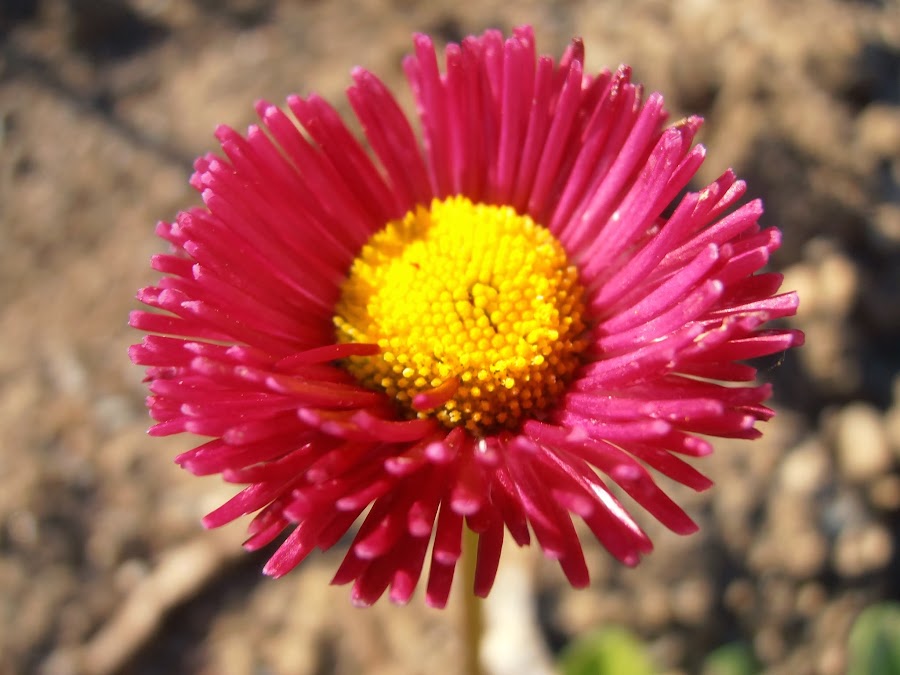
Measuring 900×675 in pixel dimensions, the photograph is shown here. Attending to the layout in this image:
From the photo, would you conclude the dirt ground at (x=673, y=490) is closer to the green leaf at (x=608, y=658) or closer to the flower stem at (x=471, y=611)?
the green leaf at (x=608, y=658)

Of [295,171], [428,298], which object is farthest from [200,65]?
[428,298]

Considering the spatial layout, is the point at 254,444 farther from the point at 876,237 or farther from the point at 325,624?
the point at 876,237

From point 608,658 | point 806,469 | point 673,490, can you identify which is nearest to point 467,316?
point 608,658

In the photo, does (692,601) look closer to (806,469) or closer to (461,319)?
(806,469)

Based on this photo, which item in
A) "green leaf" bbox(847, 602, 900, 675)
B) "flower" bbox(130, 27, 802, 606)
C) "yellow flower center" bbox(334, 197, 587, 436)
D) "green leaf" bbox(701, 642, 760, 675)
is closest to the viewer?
"flower" bbox(130, 27, 802, 606)

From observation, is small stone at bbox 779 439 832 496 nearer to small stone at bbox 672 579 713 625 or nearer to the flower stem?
small stone at bbox 672 579 713 625

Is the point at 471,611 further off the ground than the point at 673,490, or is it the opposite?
the point at 471,611

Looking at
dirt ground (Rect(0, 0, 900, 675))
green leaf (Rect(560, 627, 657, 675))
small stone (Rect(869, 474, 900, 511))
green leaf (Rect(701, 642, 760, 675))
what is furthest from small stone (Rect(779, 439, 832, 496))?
green leaf (Rect(560, 627, 657, 675))

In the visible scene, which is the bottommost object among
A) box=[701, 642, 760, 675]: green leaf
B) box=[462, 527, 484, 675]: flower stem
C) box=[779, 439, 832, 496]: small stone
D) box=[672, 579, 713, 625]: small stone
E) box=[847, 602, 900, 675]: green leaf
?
box=[847, 602, 900, 675]: green leaf
